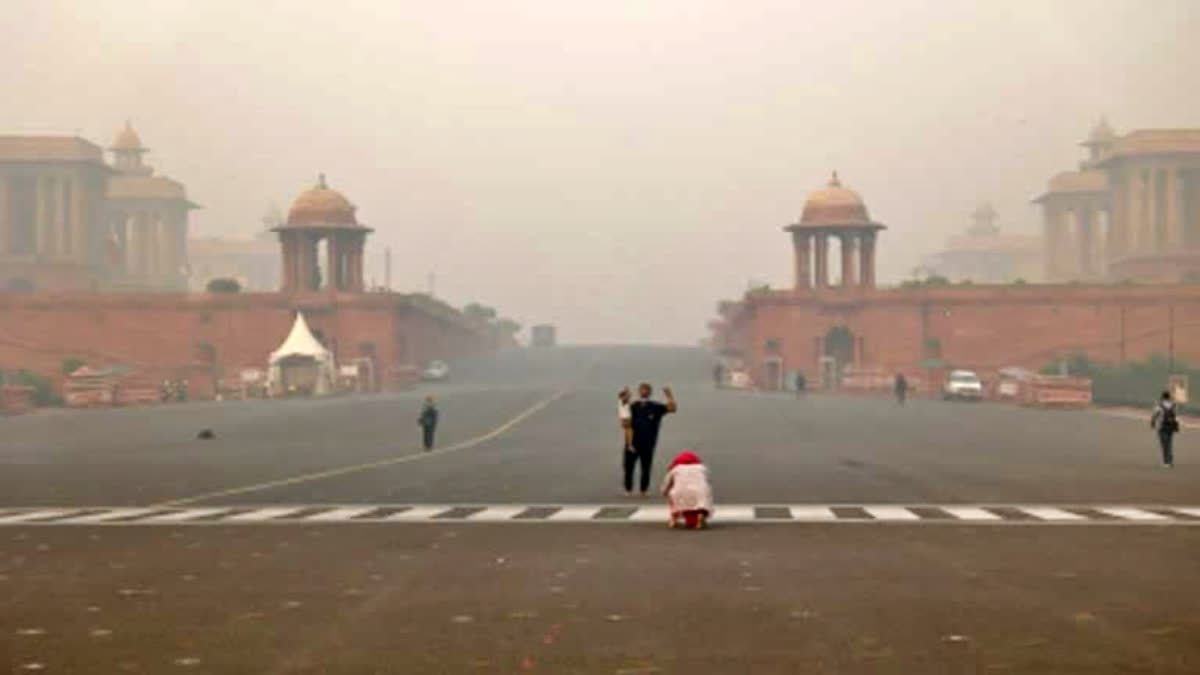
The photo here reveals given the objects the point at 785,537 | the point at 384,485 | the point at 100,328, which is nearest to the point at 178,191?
the point at 100,328

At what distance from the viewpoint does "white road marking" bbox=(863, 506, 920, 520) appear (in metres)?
23.4

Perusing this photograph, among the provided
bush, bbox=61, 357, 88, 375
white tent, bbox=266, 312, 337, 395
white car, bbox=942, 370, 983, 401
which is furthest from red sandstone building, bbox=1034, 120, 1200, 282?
bush, bbox=61, 357, 88, 375

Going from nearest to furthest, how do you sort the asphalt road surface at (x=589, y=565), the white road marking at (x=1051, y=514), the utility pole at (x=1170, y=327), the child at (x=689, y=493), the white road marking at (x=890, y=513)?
the asphalt road surface at (x=589, y=565), the child at (x=689, y=493), the white road marking at (x=1051, y=514), the white road marking at (x=890, y=513), the utility pole at (x=1170, y=327)

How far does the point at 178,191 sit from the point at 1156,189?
11469 cm

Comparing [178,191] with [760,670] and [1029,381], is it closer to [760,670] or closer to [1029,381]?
[1029,381]

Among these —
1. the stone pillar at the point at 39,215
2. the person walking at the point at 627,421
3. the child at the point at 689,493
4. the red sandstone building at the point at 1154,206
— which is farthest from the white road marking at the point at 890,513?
the stone pillar at the point at 39,215

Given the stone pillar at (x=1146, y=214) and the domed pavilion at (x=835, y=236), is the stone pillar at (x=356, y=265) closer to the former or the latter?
the domed pavilion at (x=835, y=236)

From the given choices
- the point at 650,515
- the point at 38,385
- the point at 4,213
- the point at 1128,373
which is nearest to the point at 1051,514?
the point at 650,515

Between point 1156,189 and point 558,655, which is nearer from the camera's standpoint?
point 558,655

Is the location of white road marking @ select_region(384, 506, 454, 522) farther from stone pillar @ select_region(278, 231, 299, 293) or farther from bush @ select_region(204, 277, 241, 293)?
bush @ select_region(204, 277, 241, 293)

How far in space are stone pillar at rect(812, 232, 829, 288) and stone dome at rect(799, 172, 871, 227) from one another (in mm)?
1323

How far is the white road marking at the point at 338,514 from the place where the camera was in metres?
23.6

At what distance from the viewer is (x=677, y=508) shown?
21.2 m

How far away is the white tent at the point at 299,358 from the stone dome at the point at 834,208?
41877 millimetres
